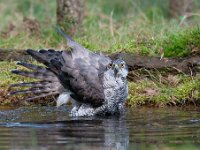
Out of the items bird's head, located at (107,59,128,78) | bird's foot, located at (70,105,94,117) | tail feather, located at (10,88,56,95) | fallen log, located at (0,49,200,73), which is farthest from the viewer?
fallen log, located at (0,49,200,73)

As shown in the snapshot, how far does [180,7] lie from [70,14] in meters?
3.78

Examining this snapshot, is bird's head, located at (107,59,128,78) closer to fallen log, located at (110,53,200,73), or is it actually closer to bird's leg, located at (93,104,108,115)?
bird's leg, located at (93,104,108,115)

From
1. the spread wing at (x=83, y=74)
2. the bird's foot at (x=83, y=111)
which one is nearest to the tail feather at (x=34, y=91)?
the spread wing at (x=83, y=74)

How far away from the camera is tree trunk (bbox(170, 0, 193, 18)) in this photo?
16.3 metres

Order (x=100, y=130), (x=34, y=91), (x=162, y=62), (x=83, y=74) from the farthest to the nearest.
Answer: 1. (x=162, y=62)
2. (x=34, y=91)
3. (x=83, y=74)
4. (x=100, y=130)

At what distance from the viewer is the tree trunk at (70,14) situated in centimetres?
1338

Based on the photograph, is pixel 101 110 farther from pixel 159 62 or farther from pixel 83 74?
pixel 159 62

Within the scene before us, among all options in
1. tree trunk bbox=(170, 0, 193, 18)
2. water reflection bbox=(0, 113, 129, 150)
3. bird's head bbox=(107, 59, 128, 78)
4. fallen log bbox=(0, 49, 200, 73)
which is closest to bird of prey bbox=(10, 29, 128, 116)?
bird's head bbox=(107, 59, 128, 78)

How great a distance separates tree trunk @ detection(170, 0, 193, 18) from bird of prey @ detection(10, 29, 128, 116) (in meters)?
6.43

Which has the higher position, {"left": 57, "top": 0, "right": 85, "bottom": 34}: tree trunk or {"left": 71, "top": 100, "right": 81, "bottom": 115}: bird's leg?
{"left": 57, "top": 0, "right": 85, "bottom": 34}: tree trunk

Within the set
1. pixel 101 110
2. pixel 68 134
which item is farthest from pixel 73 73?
pixel 68 134

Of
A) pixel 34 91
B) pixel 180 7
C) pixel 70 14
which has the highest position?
pixel 180 7

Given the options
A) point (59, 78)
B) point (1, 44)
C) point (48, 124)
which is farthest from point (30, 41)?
point (48, 124)

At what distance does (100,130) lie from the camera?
332 inches
